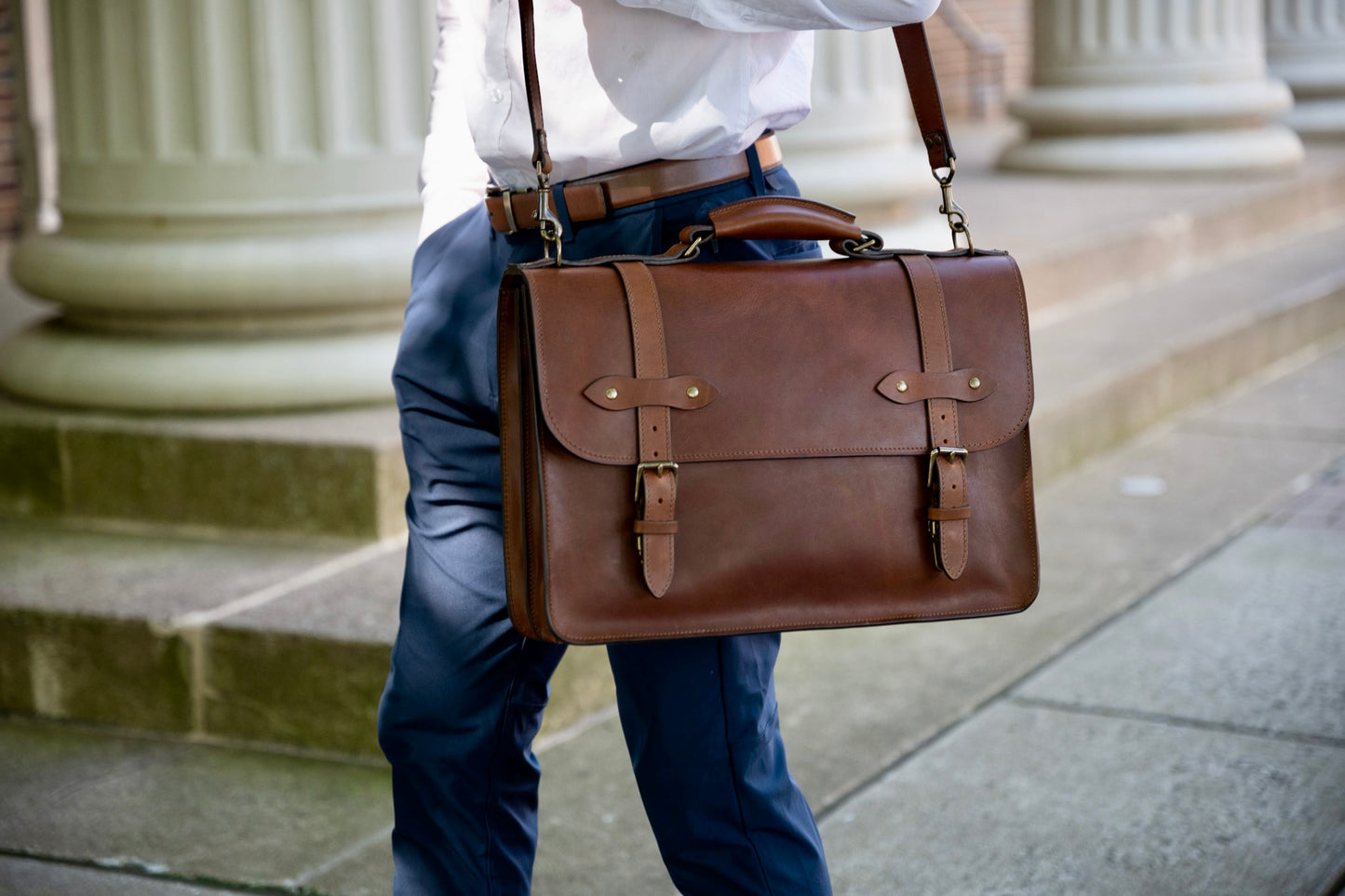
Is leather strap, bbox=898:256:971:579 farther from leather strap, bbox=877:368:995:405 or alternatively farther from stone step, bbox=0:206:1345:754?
stone step, bbox=0:206:1345:754

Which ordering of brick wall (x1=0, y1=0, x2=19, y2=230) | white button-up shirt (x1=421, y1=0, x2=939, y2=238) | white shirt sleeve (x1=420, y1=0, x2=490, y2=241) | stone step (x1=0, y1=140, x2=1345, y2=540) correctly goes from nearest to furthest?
white button-up shirt (x1=421, y1=0, x2=939, y2=238), white shirt sleeve (x1=420, y1=0, x2=490, y2=241), stone step (x1=0, y1=140, x2=1345, y2=540), brick wall (x1=0, y1=0, x2=19, y2=230)

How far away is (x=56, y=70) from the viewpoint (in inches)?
151

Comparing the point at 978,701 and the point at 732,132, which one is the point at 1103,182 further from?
the point at 732,132

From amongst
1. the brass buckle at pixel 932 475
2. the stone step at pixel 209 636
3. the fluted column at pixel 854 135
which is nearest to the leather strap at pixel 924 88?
the brass buckle at pixel 932 475

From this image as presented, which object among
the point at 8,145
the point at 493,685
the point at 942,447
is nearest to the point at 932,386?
the point at 942,447

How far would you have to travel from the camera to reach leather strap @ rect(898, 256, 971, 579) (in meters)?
1.66

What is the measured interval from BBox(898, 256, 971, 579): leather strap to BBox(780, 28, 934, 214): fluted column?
12.3 ft

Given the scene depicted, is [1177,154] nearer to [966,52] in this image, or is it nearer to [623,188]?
[623,188]

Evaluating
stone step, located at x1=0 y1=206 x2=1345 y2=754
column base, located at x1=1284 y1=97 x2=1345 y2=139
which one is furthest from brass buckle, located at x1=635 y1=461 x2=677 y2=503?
column base, located at x1=1284 y1=97 x2=1345 y2=139

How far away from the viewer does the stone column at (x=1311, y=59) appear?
1080cm

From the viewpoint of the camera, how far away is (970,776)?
291 centimetres

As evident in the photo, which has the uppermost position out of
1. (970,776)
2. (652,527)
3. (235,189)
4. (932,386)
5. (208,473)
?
(235,189)

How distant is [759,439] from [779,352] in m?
0.09

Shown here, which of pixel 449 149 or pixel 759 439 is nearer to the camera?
pixel 759 439
